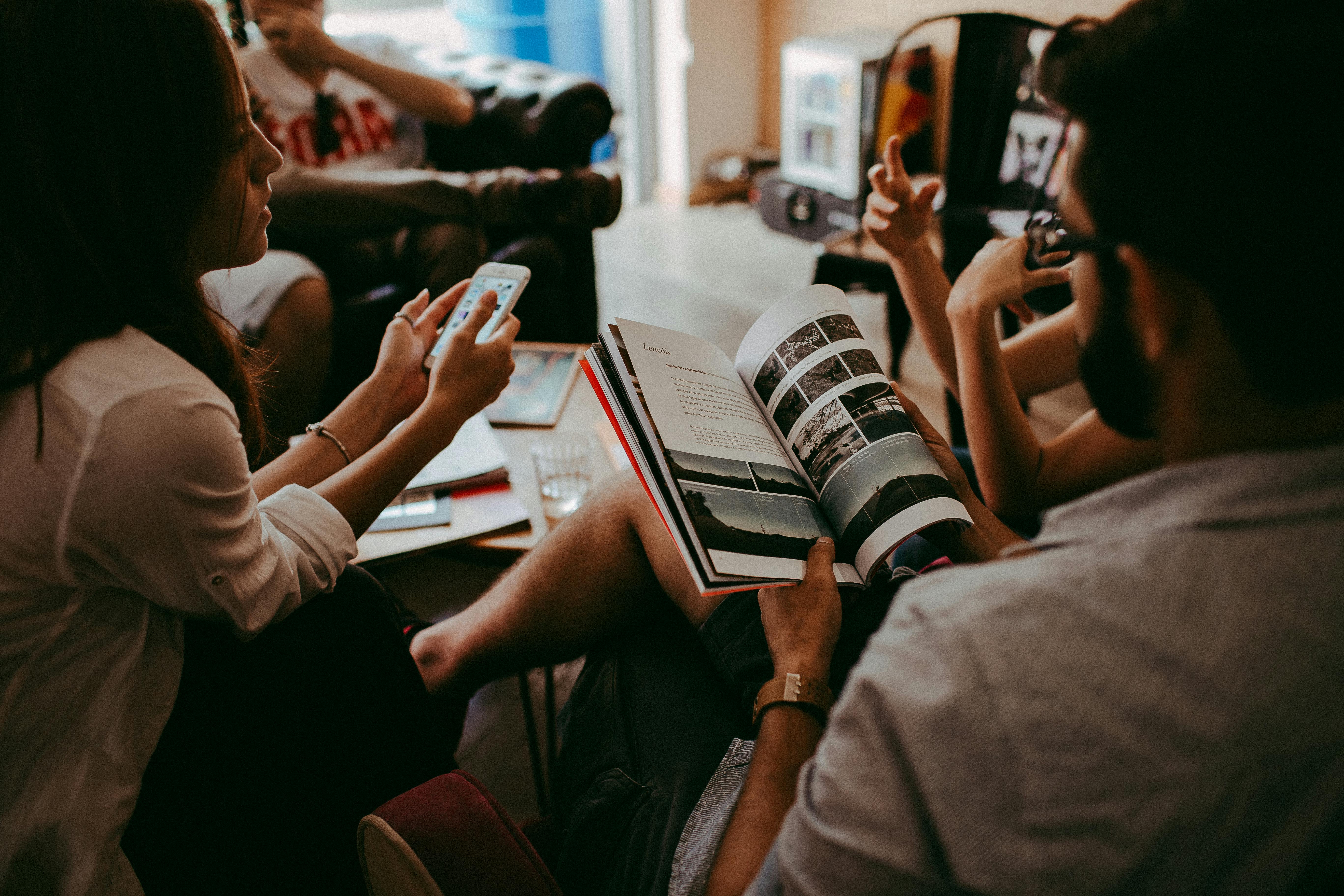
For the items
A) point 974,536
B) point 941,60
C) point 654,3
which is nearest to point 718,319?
point 941,60

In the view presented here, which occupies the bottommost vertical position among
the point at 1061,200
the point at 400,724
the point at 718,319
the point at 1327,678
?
the point at 718,319

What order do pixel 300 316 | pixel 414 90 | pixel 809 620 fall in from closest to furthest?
1. pixel 809 620
2. pixel 300 316
3. pixel 414 90

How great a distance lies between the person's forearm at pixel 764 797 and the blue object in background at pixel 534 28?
3378 mm

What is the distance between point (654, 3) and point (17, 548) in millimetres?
3830

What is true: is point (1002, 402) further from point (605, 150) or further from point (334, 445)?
point (605, 150)

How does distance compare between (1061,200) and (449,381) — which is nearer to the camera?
(1061,200)

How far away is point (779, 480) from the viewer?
75 centimetres

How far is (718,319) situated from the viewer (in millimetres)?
2820

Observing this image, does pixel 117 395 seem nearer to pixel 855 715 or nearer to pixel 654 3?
pixel 855 715

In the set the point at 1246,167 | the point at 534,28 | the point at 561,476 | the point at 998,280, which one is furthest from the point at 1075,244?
the point at 534,28

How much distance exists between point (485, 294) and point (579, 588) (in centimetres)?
34

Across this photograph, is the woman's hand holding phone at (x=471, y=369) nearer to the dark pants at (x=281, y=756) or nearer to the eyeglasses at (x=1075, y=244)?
the dark pants at (x=281, y=756)

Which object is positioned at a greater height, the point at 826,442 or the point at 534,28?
the point at 534,28

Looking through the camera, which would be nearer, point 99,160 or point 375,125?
point 99,160
